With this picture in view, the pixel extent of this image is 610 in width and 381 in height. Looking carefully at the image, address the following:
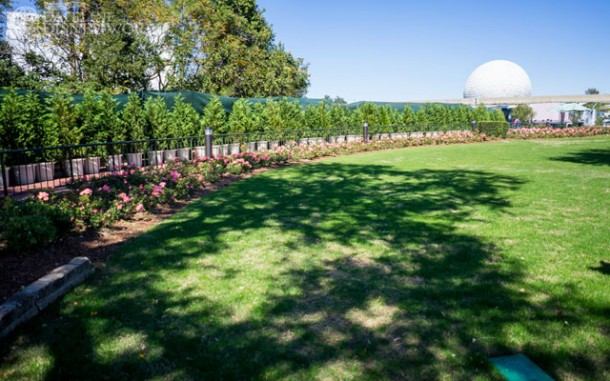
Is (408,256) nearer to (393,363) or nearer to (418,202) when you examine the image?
(393,363)

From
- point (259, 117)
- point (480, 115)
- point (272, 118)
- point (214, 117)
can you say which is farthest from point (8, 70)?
point (480, 115)

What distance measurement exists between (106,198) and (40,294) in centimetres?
359

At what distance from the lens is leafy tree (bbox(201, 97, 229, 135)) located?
18.1 meters

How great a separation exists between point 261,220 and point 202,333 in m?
3.55

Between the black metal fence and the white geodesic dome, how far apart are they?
57.7 metres

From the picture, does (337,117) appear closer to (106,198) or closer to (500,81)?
(106,198)

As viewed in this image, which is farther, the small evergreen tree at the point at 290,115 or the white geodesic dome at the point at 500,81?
the white geodesic dome at the point at 500,81

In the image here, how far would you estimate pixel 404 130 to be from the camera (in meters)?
28.6

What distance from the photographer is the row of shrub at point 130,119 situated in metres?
11.0

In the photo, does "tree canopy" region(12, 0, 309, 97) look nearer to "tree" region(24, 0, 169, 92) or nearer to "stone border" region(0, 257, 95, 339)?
"tree" region(24, 0, 169, 92)

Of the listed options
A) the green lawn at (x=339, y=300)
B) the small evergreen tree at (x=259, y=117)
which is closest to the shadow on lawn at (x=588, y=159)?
the green lawn at (x=339, y=300)

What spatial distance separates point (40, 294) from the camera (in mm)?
3605

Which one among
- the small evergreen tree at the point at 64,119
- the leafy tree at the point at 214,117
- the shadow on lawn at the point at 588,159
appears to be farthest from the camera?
the leafy tree at the point at 214,117

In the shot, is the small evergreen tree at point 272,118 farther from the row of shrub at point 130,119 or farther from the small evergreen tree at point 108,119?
the small evergreen tree at point 108,119
